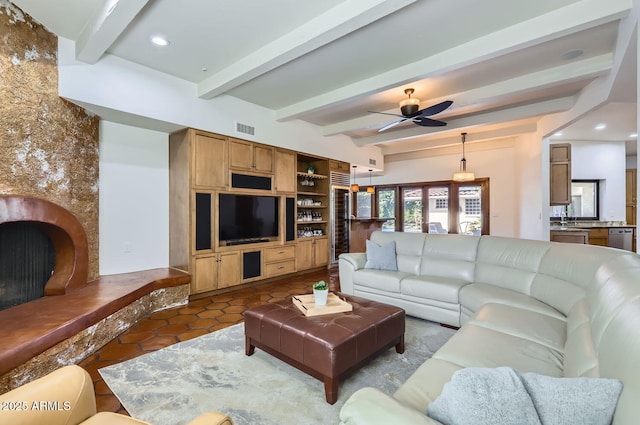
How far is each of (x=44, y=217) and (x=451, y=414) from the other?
147 inches

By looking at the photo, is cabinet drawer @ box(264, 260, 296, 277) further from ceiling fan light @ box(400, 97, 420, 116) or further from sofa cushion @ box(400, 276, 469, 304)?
ceiling fan light @ box(400, 97, 420, 116)

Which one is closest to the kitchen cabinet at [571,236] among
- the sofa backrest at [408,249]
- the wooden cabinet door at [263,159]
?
the sofa backrest at [408,249]

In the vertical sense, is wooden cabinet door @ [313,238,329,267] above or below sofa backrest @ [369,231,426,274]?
below

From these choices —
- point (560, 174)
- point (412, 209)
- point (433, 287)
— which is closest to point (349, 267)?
point (433, 287)

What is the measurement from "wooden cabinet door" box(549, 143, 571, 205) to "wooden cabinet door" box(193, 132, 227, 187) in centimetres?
613

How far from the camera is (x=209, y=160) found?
4312 mm

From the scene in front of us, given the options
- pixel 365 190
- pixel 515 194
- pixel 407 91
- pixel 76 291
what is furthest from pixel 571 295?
pixel 365 190

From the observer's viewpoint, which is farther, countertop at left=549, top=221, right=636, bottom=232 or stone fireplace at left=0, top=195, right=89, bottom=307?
countertop at left=549, top=221, right=636, bottom=232

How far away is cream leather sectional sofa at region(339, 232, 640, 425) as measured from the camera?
1.00 m

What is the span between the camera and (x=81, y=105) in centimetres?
334

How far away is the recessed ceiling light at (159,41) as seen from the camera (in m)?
3.05

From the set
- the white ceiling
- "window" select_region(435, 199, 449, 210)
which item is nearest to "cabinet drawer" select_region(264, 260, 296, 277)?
the white ceiling

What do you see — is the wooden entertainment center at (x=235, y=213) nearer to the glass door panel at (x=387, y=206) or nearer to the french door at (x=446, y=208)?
the glass door panel at (x=387, y=206)

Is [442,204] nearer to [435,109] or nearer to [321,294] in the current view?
[435,109]
